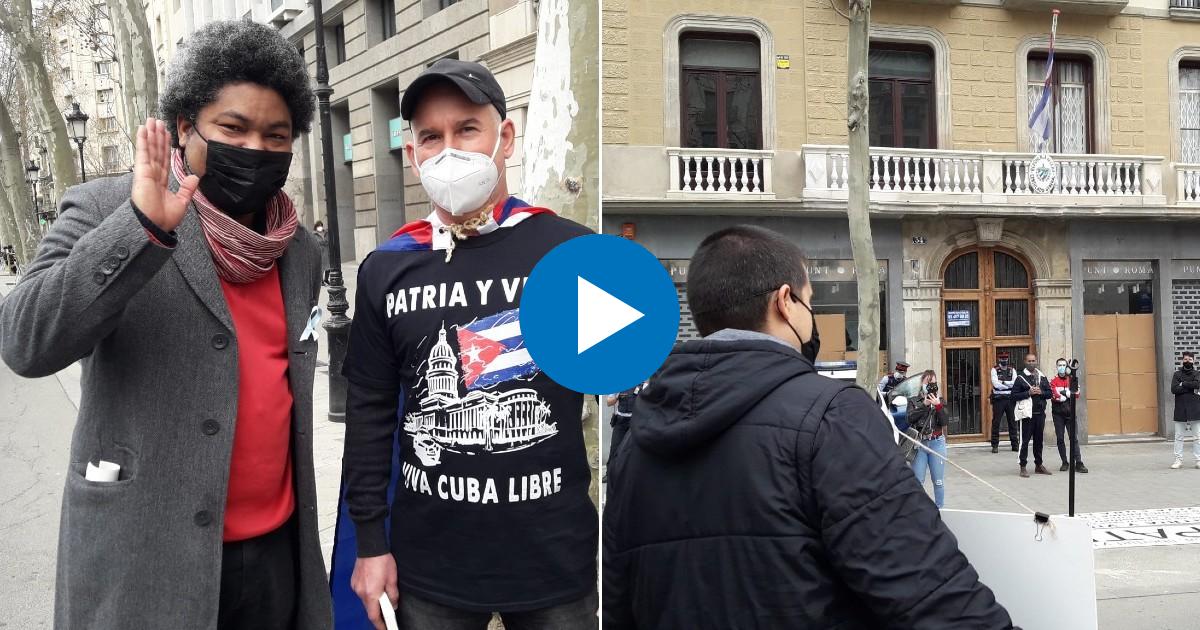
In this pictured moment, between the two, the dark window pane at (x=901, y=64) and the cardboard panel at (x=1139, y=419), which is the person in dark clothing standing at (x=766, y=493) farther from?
the cardboard panel at (x=1139, y=419)

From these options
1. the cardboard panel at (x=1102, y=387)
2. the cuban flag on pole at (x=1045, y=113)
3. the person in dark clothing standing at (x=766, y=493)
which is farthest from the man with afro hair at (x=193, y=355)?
the cardboard panel at (x=1102, y=387)

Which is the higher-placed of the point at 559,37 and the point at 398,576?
the point at 559,37

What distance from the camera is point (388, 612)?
5.69 ft

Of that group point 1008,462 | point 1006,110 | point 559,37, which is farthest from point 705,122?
point 559,37

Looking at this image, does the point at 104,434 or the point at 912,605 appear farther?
the point at 104,434

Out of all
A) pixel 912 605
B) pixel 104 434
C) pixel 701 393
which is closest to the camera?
pixel 912 605

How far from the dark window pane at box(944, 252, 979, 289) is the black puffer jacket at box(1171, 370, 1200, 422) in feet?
13.5

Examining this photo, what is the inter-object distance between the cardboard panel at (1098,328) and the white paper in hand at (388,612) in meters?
16.9

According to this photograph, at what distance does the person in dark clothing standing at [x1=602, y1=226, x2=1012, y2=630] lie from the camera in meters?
1.25

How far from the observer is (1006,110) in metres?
15.4

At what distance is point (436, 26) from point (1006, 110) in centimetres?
1276

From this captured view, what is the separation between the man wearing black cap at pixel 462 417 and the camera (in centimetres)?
170

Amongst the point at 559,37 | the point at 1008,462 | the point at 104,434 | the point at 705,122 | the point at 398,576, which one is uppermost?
the point at 705,122

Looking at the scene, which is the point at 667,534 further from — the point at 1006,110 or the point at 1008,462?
the point at 1006,110
